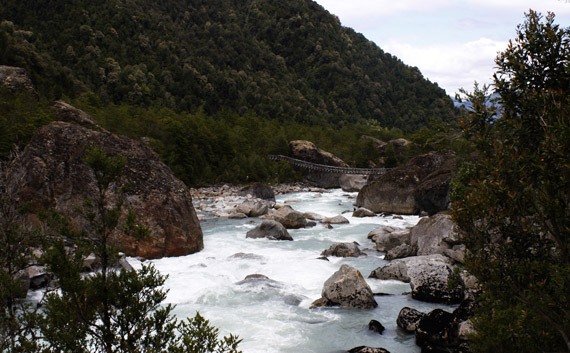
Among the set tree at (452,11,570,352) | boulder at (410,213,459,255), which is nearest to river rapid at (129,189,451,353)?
boulder at (410,213,459,255)

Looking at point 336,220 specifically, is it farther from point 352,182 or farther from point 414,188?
point 352,182

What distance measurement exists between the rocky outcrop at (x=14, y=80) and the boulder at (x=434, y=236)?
32259mm

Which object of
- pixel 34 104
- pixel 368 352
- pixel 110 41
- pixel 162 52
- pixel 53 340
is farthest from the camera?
pixel 162 52

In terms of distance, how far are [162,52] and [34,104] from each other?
5932 centimetres

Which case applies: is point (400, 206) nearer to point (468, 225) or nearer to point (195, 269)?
point (195, 269)

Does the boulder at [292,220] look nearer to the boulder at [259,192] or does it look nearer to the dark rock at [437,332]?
the boulder at [259,192]

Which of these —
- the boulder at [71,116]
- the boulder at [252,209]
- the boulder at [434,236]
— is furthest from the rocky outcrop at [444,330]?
the boulder at [71,116]

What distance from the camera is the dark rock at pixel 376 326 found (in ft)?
28.5

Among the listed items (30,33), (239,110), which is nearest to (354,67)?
(239,110)

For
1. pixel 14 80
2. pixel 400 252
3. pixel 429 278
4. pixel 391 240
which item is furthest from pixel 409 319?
pixel 14 80

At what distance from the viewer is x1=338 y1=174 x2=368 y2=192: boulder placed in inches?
1575

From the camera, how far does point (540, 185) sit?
4.43m

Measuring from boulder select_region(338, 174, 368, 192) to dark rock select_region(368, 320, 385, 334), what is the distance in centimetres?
A: 3137

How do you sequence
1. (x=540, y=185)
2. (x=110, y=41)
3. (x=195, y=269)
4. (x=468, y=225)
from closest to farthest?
(x=540, y=185) < (x=468, y=225) < (x=195, y=269) < (x=110, y=41)
